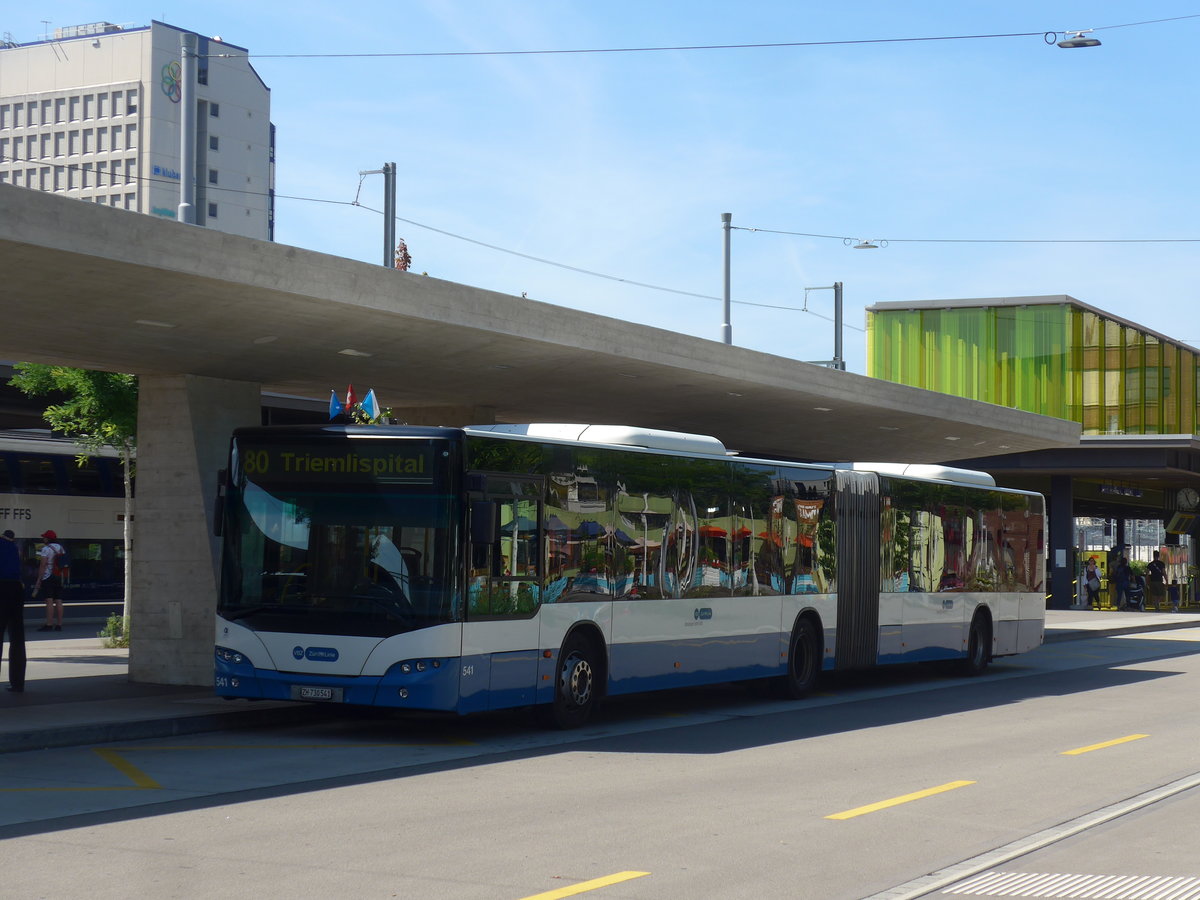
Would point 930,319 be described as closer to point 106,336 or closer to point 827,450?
point 827,450

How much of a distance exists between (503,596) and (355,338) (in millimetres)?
3525

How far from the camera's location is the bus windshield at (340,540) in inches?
535

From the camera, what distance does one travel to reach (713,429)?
88.7 feet

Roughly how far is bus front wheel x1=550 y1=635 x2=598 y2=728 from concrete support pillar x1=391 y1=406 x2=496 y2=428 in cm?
753

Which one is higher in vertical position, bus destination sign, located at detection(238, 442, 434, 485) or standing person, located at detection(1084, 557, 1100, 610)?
bus destination sign, located at detection(238, 442, 434, 485)

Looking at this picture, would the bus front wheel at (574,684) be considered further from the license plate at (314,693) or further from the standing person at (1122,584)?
the standing person at (1122,584)

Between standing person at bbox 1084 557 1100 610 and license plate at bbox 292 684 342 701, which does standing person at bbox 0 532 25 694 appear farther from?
standing person at bbox 1084 557 1100 610

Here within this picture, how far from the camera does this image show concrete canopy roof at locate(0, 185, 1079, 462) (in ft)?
40.7

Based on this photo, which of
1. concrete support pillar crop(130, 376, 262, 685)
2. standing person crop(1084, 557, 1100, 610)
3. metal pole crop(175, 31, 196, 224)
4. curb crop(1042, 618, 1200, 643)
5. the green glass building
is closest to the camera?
metal pole crop(175, 31, 196, 224)

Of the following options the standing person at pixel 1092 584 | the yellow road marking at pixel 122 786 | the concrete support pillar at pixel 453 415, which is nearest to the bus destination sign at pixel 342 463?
the yellow road marking at pixel 122 786

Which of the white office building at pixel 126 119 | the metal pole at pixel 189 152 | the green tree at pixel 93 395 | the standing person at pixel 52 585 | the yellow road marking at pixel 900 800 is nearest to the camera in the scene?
the yellow road marking at pixel 900 800

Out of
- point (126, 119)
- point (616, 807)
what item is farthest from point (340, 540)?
point (126, 119)

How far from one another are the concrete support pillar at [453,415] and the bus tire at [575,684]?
24.6ft

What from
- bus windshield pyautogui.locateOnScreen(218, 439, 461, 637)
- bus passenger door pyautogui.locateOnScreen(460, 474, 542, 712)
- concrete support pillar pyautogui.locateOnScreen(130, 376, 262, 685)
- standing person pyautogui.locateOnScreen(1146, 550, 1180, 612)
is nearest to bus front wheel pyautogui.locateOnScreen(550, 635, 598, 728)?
bus passenger door pyautogui.locateOnScreen(460, 474, 542, 712)
